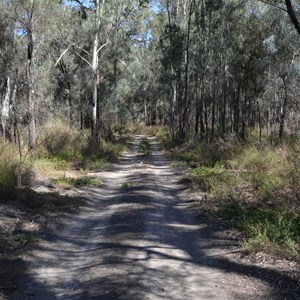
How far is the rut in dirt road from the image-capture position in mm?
4488

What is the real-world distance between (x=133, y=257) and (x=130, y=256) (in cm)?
6

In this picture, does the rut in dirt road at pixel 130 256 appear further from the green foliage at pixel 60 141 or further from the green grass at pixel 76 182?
the green foliage at pixel 60 141

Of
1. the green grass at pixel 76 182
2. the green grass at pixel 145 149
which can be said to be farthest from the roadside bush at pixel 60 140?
the green grass at pixel 76 182

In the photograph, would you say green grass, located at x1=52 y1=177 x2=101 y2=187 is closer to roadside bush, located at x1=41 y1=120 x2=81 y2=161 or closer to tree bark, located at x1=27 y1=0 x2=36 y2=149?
tree bark, located at x1=27 y1=0 x2=36 y2=149

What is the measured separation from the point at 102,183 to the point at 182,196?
311cm

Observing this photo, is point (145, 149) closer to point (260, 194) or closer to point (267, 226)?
point (260, 194)

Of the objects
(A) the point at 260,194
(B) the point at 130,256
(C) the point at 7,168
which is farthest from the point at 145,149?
(B) the point at 130,256

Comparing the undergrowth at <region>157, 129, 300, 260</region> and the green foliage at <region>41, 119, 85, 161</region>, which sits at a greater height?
the green foliage at <region>41, 119, 85, 161</region>

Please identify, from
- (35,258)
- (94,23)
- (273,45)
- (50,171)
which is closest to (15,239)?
(35,258)

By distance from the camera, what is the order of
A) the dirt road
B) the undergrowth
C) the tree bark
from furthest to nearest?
1. the tree bark
2. the undergrowth
3. the dirt road

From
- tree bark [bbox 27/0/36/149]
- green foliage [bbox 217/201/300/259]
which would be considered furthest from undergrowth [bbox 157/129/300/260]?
tree bark [bbox 27/0/36/149]

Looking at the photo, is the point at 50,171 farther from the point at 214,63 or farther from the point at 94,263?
the point at 214,63

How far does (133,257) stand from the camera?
18.0 feet

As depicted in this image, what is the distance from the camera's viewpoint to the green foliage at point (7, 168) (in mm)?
Result: 8390
